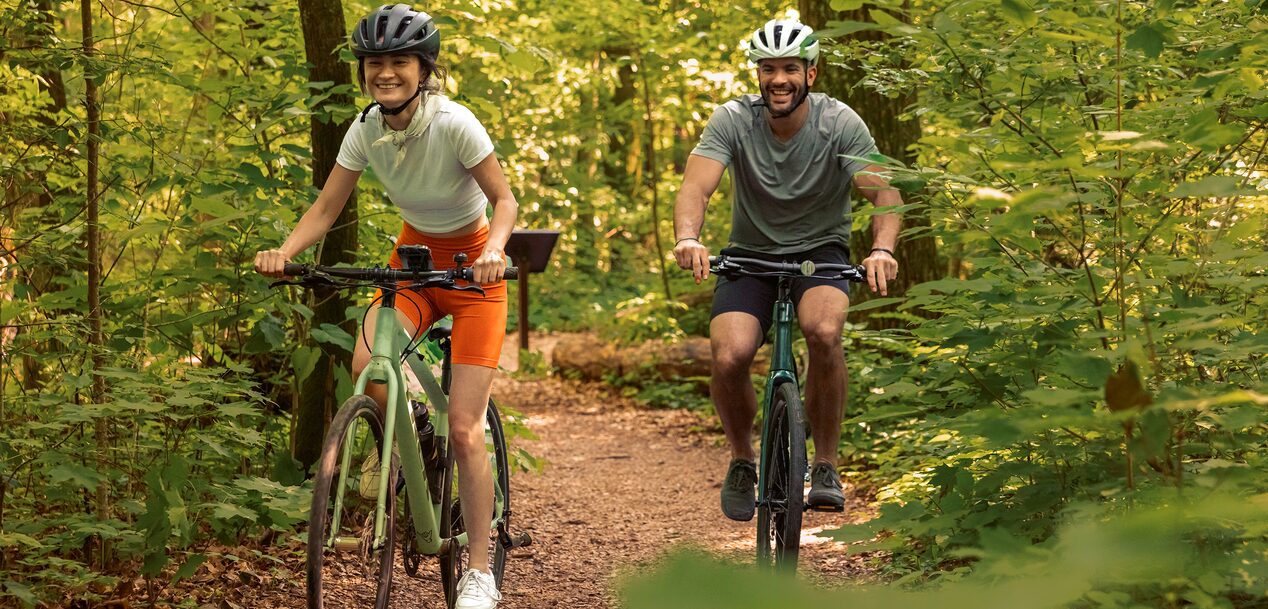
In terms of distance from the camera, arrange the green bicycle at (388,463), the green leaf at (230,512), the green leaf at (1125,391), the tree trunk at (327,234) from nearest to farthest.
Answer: the green leaf at (1125,391), the green bicycle at (388,463), the green leaf at (230,512), the tree trunk at (327,234)

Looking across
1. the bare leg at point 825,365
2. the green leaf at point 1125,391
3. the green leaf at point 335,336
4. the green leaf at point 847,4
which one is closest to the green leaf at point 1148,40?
the green leaf at point 847,4

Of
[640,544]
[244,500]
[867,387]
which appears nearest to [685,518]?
[640,544]

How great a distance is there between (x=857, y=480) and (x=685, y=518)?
1.17 m

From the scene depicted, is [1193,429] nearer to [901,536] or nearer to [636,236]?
[901,536]

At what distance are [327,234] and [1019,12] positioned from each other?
3921 millimetres

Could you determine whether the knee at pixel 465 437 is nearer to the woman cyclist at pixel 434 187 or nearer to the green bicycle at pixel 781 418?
the woman cyclist at pixel 434 187

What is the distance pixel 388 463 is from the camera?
11.5 ft

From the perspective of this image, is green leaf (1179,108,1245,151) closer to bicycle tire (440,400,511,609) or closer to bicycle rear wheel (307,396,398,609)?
bicycle rear wheel (307,396,398,609)

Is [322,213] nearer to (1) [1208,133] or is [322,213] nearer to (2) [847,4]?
(2) [847,4]

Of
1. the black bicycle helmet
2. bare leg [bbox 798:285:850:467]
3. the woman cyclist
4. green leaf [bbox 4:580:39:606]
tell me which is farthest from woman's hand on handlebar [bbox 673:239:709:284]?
green leaf [bbox 4:580:39:606]

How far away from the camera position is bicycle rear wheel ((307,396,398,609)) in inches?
127

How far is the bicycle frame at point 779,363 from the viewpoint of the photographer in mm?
4449

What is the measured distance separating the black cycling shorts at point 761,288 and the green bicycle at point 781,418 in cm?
8

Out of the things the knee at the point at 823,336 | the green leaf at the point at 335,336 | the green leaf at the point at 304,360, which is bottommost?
the green leaf at the point at 304,360
